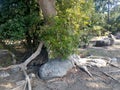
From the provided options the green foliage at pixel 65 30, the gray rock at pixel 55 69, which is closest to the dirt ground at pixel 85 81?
the gray rock at pixel 55 69

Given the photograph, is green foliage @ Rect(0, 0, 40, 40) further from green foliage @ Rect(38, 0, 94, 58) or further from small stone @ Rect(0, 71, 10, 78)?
small stone @ Rect(0, 71, 10, 78)

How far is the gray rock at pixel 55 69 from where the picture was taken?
5.48 meters

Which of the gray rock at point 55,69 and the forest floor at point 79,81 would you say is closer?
the forest floor at point 79,81

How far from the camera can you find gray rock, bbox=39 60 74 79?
5477 mm

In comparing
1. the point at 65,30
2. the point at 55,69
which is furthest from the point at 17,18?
the point at 55,69

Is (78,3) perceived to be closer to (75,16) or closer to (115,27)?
(75,16)

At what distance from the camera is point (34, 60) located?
6.51 meters

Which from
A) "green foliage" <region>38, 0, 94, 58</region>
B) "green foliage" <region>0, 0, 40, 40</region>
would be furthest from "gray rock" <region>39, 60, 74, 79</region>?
"green foliage" <region>0, 0, 40, 40</region>

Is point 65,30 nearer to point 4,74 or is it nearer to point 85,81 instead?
point 85,81

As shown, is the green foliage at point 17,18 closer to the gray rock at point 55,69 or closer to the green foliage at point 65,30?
the green foliage at point 65,30

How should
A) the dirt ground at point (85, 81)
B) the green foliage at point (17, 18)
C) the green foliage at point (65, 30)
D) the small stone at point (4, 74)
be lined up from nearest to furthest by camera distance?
the dirt ground at point (85, 81)
the green foliage at point (65, 30)
the small stone at point (4, 74)
the green foliage at point (17, 18)

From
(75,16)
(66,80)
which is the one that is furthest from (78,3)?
(66,80)

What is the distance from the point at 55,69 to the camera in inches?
218

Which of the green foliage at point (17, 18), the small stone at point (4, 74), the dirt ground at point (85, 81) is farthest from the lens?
the green foliage at point (17, 18)
